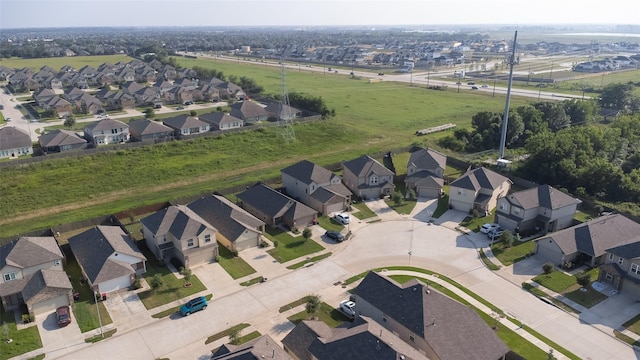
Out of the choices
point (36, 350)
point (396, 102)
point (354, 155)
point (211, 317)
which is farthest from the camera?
point (396, 102)

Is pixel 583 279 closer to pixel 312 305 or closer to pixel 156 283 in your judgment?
pixel 312 305

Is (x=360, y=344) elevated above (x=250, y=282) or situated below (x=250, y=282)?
above

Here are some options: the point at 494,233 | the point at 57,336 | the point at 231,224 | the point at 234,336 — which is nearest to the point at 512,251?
the point at 494,233

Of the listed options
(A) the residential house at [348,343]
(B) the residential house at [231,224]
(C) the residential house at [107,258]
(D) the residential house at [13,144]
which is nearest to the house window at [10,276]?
(C) the residential house at [107,258]

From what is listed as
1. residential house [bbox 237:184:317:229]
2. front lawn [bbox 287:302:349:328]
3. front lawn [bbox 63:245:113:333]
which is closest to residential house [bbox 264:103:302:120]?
residential house [bbox 237:184:317:229]

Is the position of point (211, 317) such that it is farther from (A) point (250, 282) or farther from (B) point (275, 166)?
(B) point (275, 166)

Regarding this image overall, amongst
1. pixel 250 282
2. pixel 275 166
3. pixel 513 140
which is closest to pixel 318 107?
pixel 275 166
